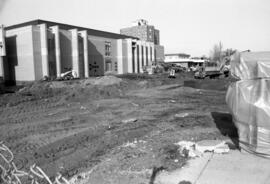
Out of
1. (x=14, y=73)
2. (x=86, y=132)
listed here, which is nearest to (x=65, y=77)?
(x=14, y=73)

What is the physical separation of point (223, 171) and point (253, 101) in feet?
4.89

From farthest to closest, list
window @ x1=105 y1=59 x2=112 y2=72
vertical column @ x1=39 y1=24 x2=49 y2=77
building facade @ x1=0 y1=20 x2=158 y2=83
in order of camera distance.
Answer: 1. window @ x1=105 y1=59 x2=112 y2=72
2. vertical column @ x1=39 y1=24 x2=49 y2=77
3. building facade @ x1=0 y1=20 x2=158 y2=83

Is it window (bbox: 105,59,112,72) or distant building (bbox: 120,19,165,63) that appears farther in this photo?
distant building (bbox: 120,19,165,63)

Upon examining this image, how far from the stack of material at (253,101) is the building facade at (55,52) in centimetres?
3310

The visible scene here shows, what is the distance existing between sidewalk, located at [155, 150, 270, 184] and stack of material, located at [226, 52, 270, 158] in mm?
341

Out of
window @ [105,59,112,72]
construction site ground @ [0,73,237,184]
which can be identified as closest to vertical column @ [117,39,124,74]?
window @ [105,59,112,72]

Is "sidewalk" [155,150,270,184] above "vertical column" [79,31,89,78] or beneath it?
beneath

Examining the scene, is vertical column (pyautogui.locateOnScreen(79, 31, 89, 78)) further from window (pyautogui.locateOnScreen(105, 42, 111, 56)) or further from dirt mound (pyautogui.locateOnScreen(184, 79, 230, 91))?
dirt mound (pyautogui.locateOnScreen(184, 79, 230, 91))

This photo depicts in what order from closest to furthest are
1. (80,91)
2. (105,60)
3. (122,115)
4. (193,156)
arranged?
(193,156) < (122,115) < (80,91) < (105,60)

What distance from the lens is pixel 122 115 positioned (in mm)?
10945

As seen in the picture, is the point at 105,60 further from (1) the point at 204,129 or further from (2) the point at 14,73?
(1) the point at 204,129

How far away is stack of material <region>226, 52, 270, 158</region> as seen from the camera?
4668 mm

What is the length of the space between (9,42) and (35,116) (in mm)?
30085

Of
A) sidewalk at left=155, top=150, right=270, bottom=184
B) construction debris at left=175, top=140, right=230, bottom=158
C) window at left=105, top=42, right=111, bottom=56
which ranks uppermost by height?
window at left=105, top=42, right=111, bottom=56
